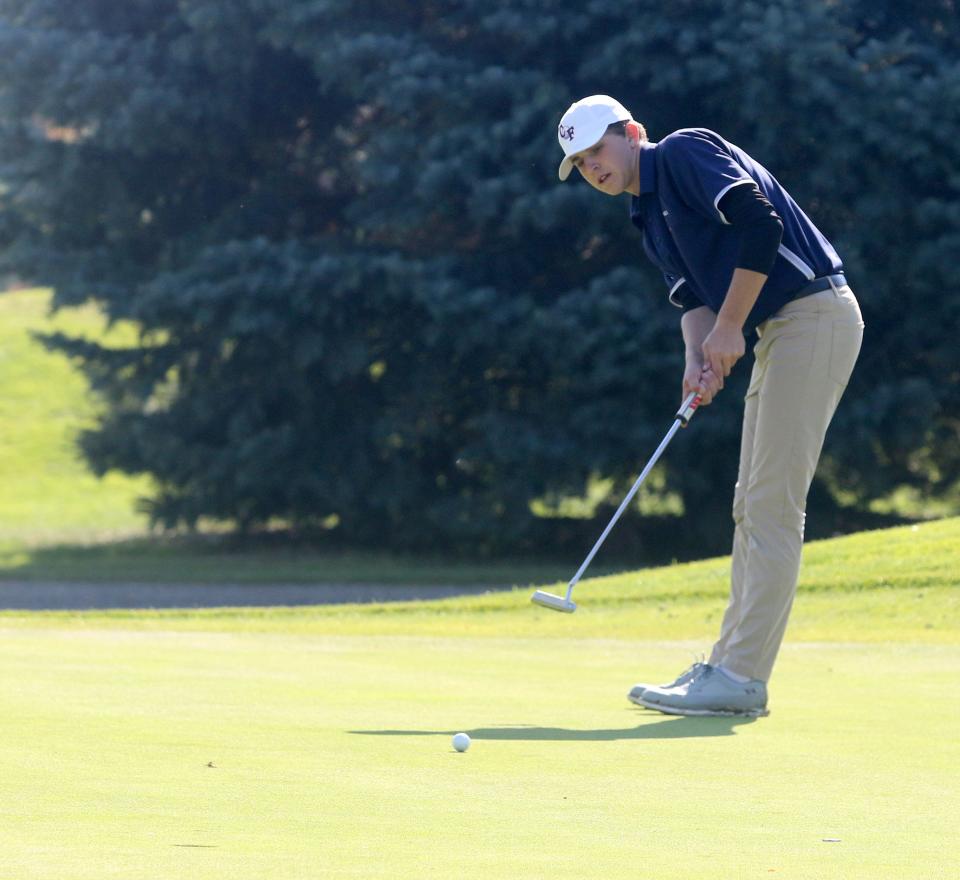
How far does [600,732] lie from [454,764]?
0.83m

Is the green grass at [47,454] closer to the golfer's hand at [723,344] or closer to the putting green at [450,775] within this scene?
the putting green at [450,775]

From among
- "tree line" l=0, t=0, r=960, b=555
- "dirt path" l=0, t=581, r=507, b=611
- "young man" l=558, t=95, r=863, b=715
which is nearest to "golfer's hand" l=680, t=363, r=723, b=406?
"young man" l=558, t=95, r=863, b=715

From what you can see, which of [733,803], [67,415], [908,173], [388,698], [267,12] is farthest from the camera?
[67,415]

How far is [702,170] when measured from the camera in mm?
5199

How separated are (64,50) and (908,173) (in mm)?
8555

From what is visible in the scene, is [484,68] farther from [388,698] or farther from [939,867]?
[939,867]

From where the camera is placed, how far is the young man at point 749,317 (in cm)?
520

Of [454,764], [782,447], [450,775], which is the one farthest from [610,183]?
[450,775]

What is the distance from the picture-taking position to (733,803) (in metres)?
3.40

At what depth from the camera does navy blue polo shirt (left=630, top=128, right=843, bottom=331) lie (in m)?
5.23

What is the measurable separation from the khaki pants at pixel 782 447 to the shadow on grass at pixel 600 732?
0.50 meters

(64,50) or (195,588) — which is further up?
(64,50)

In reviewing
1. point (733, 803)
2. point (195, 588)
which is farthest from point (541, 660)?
point (195, 588)

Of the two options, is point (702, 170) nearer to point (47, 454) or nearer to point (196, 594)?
point (196, 594)
